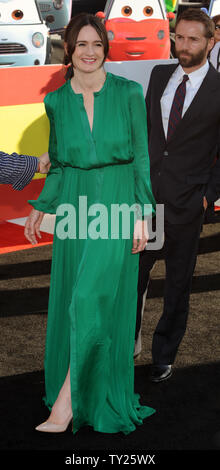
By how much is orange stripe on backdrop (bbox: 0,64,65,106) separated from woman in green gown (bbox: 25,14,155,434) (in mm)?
3076

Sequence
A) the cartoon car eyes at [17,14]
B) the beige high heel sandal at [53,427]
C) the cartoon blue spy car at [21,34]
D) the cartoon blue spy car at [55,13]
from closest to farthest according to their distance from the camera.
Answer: the beige high heel sandal at [53,427], the cartoon blue spy car at [21,34], the cartoon car eyes at [17,14], the cartoon blue spy car at [55,13]

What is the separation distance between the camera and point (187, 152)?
13.6ft

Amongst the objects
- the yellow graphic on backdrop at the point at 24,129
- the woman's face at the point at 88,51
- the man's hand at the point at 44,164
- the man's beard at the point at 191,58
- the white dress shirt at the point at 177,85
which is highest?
the woman's face at the point at 88,51

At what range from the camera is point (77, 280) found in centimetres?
362

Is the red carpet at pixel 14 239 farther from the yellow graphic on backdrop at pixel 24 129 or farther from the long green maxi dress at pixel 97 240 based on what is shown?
the long green maxi dress at pixel 97 240

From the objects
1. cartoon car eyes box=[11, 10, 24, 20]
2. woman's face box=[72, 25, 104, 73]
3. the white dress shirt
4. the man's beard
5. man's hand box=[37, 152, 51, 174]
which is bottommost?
man's hand box=[37, 152, 51, 174]

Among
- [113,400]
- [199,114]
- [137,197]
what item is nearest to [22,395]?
[113,400]

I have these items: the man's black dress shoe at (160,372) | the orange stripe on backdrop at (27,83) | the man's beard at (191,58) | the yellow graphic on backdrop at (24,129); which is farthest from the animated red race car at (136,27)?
the man's black dress shoe at (160,372)

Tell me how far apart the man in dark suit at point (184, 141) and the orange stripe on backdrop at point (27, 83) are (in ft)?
8.73

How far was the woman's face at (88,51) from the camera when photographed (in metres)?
3.51

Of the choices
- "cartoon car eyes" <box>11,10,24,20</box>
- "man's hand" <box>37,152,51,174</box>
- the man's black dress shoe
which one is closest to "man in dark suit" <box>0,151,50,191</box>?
"man's hand" <box>37,152,51,174</box>

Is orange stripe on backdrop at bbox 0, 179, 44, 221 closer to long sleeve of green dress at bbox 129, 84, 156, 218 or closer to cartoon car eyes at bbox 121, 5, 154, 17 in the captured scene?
long sleeve of green dress at bbox 129, 84, 156, 218

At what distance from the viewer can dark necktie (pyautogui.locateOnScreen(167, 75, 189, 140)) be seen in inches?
163
